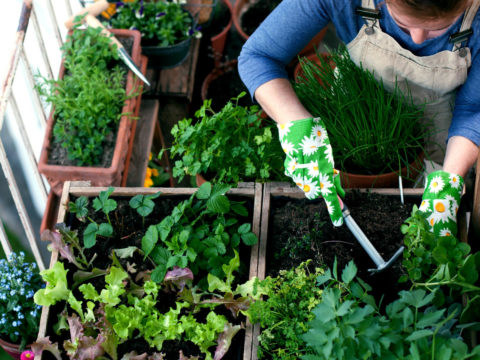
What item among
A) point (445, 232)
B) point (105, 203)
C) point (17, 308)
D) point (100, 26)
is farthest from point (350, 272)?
point (100, 26)

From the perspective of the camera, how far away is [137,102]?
7.51 ft

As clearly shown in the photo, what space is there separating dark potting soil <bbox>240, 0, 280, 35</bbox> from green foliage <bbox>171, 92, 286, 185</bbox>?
1.34 metres

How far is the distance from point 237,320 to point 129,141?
1064 mm

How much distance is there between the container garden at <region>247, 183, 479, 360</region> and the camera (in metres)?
1.27

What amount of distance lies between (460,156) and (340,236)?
1.35 ft

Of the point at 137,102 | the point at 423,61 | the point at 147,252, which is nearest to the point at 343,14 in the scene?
the point at 423,61

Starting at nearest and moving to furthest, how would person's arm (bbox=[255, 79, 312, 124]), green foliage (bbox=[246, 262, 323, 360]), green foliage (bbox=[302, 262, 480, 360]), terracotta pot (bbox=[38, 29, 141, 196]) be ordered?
green foliage (bbox=[302, 262, 480, 360]), green foliage (bbox=[246, 262, 323, 360]), person's arm (bbox=[255, 79, 312, 124]), terracotta pot (bbox=[38, 29, 141, 196])

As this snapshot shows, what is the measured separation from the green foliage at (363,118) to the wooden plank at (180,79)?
2.91ft

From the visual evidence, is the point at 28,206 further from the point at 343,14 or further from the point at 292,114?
the point at 343,14

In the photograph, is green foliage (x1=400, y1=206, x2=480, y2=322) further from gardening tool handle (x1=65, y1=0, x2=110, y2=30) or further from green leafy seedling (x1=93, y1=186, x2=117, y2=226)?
gardening tool handle (x1=65, y1=0, x2=110, y2=30)

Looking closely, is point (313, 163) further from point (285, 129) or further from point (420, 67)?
point (420, 67)

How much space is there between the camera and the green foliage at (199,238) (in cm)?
142

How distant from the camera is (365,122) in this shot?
5.39 feet

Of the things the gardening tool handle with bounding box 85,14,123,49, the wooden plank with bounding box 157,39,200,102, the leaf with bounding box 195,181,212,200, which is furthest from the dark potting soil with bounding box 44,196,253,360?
the wooden plank with bounding box 157,39,200,102
